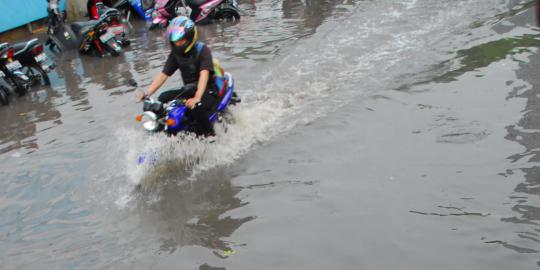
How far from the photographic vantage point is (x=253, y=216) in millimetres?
5340

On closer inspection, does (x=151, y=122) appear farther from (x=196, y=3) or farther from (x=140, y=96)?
(x=196, y=3)

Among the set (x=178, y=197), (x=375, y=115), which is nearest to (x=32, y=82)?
(x=178, y=197)

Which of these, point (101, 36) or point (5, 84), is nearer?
point (5, 84)

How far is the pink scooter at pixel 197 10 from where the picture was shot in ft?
49.6

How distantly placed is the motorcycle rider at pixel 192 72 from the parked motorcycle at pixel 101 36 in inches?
272

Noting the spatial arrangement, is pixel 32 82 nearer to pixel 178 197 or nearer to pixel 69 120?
pixel 69 120

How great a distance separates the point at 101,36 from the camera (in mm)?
13141

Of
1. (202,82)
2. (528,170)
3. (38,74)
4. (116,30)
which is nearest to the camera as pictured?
(528,170)

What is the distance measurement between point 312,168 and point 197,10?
10.1m

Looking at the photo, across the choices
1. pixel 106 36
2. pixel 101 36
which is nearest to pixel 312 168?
pixel 106 36

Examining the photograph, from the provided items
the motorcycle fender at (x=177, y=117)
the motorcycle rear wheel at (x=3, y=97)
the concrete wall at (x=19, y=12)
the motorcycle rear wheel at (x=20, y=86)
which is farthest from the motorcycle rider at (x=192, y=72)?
the concrete wall at (x=19, y=12)

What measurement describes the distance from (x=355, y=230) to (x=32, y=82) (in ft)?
30.3

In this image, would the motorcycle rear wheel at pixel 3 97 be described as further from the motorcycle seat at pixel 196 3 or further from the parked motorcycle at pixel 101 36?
the motorcycle seat at pixel 196 3

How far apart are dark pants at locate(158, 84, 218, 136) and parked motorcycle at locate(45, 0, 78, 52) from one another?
27.4 feet
